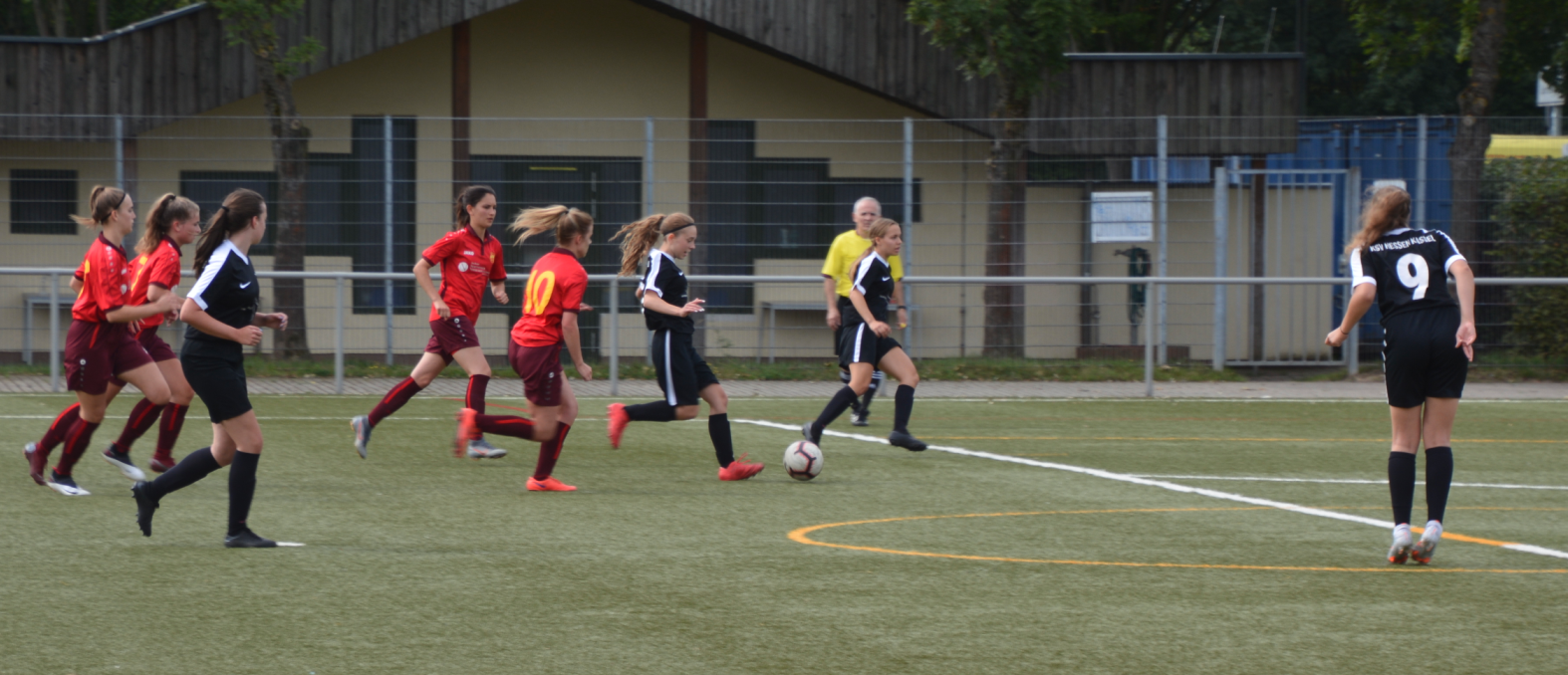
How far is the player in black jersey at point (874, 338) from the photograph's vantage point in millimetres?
9977

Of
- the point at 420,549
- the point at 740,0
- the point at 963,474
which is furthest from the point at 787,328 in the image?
the point at 420,549

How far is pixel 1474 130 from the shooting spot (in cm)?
1811

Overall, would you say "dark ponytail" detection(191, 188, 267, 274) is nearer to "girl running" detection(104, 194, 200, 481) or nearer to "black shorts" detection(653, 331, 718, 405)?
"girl running" detection(104, 194, 200, 481)

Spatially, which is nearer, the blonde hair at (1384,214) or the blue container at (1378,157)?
the blonde hair at (1384,214)

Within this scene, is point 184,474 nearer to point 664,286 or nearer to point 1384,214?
point 664,286

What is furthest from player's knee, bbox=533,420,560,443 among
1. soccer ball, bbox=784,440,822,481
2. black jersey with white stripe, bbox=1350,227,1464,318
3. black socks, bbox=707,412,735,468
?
black jersey with white stripe, bbox=1350,227,1464,318

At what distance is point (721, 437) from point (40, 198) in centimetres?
1142

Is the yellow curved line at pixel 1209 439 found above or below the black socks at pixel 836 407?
below

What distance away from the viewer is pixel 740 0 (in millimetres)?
18266

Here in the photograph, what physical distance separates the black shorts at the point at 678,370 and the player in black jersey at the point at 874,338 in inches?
45.2

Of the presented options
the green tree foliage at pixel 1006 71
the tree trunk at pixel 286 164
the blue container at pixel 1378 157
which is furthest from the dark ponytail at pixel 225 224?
the blue container at pixel 1378 157

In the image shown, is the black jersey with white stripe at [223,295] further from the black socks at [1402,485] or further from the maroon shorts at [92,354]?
the black socks at [1402,485]

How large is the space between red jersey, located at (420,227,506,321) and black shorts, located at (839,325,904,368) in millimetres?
2288

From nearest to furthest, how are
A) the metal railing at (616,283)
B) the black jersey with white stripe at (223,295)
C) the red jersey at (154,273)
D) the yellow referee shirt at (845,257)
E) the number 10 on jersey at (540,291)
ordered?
the black jersey with white stripe at (223,295) → the red jersey at (154,273) → the number 10 on jersey at (540,291) → the yellow referee shirt at (845,257) → the metal railing at (616,283)
